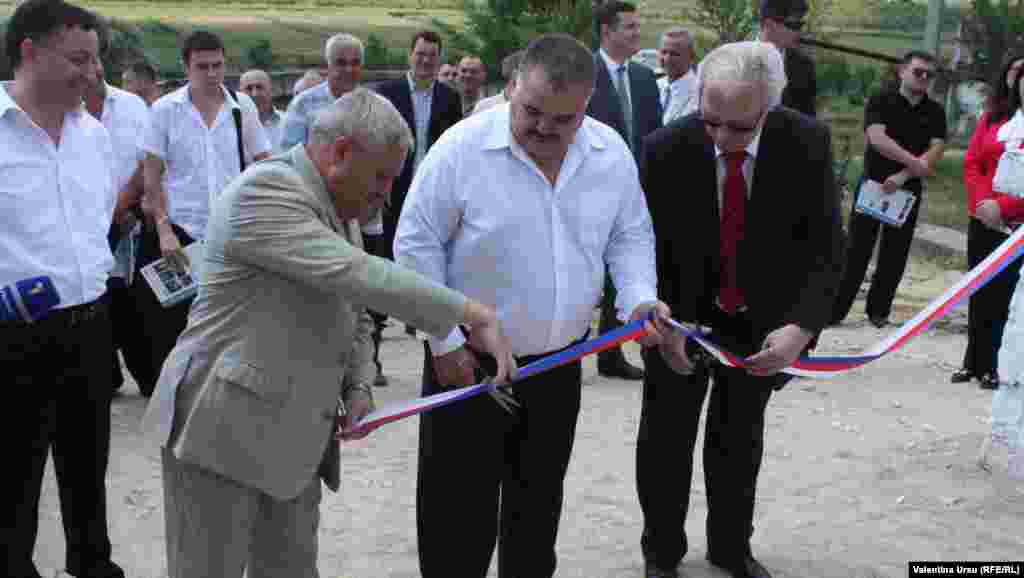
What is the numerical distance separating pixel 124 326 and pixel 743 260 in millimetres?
4407

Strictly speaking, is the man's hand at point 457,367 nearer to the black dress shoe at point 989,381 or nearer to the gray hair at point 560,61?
the gray hair at point 560,61

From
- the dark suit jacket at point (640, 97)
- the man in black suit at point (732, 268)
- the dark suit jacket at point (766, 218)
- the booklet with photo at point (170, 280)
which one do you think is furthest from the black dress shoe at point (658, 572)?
the dark suit jacket at point (640, 97)

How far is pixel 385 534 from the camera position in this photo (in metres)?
5.27

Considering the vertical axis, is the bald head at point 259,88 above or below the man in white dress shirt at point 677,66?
below

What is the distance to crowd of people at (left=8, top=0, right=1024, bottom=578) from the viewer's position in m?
3.04

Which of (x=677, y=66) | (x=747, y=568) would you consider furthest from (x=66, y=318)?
(x=677, y=66)

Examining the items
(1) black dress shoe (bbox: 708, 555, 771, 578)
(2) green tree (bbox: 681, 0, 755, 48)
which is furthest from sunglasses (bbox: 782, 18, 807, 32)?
(2) green tree (bbox: 681, 0, 755, 48)

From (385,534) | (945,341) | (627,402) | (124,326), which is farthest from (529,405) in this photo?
(945,341)

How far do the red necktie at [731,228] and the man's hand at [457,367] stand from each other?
1.21 m

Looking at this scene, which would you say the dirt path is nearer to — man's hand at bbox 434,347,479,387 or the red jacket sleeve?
man's hand at bbox 434,347,479,387

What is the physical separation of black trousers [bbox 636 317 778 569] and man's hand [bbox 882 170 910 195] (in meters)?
5.44

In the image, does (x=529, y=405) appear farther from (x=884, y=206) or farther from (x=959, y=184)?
(x=959, y=184)

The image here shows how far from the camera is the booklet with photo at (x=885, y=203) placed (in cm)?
965

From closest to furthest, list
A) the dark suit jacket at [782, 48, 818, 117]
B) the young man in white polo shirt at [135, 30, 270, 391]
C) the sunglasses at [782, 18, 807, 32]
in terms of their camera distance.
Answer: the young man in white polo shirt at [135, 30, 270, 391], the sunglasses at [782, 18, 807, 32], the dark suit jacket at [782, 48, 818, 117]
